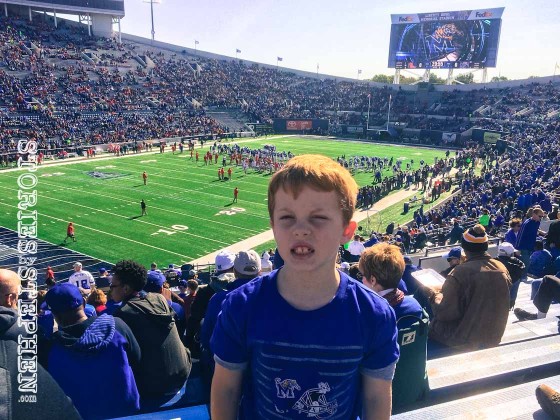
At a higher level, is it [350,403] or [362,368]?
[362,368]

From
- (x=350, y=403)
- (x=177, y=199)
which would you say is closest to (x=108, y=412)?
(x=350, y=403)

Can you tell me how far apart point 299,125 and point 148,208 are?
41.9m

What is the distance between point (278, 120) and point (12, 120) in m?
31.6

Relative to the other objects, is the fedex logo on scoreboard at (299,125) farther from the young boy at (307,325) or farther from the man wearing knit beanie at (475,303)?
the young boy at (307,325)

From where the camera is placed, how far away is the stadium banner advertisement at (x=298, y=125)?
6162 cm

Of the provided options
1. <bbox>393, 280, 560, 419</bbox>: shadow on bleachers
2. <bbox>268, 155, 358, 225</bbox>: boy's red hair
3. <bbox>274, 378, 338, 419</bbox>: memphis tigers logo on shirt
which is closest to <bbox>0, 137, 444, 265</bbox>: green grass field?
<bbox>393, 280, 560, 419</bbox>: shadow on bleachers

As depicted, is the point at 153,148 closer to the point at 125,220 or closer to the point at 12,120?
the point at 12,120

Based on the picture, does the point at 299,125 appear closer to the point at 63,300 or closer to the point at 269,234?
the point at 269,234

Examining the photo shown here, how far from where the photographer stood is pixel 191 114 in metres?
56.5

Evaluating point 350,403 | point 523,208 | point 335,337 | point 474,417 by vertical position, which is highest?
point 335,337

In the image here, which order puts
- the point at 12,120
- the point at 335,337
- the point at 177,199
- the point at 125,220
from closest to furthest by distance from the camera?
the point at 335,337
the point at 125,220
the point at 177,199
the point at 12,120

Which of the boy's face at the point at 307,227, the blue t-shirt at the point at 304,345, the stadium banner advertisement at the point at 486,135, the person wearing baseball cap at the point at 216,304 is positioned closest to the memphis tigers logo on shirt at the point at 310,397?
the blue t-shirt at the point at 304,345

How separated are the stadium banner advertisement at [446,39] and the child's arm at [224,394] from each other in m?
65.0

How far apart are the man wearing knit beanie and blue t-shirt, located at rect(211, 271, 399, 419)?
7.02 feet
